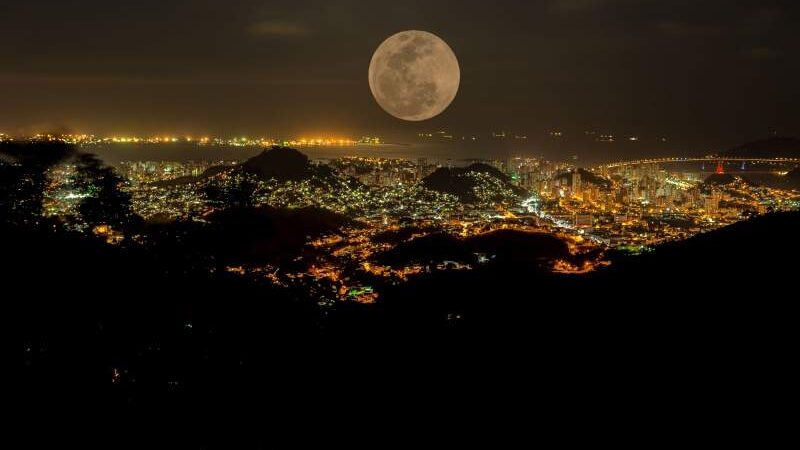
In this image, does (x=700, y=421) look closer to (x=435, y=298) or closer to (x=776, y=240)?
(x=435, y=298)

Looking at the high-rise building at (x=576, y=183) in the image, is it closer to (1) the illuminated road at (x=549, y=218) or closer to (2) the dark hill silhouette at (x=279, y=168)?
(1) the illuminated road at (x=549, y=218)

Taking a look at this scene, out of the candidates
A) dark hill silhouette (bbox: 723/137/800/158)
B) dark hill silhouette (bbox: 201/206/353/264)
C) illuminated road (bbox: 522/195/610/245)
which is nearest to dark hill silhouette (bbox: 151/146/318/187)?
dark hill silhouette (bbox: 201/206/353/264)

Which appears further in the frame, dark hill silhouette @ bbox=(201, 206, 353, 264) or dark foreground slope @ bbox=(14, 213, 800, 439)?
dark hill silhouette @ bbox=(201, 206, 353, 264)

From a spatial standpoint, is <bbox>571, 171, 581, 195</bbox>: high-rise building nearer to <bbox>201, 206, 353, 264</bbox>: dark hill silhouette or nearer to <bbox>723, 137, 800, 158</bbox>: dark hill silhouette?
<bbox>201, 206, 353, 264</bbox>: dark hill silhouette

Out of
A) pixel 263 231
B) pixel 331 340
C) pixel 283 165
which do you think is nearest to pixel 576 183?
pixel 283 165

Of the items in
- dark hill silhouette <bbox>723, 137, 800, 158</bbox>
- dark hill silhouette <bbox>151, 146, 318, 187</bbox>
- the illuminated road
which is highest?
dark hill silhouette <bbox>723, 137, 800, 158</bbox>

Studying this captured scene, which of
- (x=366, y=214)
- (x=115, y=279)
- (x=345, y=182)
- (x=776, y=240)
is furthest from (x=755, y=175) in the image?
(x=115, y=279)

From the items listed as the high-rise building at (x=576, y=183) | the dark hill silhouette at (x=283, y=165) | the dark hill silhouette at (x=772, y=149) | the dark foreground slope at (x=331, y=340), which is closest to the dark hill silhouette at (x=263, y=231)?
the dark foreground slope at (x=331, y=340)
